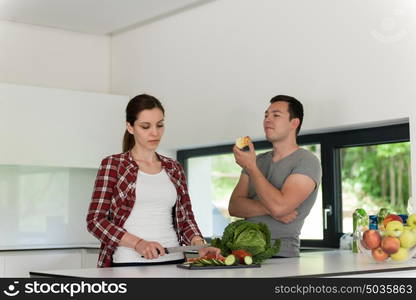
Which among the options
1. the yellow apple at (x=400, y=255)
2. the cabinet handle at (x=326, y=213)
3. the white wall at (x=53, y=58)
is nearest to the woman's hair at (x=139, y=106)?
the yellow apple at (x=400, y=255)

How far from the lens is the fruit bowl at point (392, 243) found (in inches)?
118

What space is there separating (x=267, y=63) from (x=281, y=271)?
216cm

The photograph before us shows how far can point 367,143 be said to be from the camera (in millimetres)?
4227

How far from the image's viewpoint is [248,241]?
306 centimetres

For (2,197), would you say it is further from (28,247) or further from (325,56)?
(325,56)

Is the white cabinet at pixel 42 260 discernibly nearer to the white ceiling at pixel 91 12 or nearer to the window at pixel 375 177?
the white ceiling at pixel 91 12

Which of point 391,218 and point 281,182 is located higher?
point 281,182

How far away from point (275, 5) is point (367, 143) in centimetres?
100

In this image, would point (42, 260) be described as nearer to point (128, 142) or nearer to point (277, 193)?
point (128, 142)

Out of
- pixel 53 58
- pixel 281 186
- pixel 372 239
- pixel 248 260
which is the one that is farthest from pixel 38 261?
pixel 372 239

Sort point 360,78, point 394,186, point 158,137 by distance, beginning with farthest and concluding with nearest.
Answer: point 394,186 → point 360,78 → point 158,137

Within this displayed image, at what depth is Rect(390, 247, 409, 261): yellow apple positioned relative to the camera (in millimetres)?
3018

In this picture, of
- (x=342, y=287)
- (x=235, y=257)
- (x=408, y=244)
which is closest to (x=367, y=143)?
(x=408, y=244)

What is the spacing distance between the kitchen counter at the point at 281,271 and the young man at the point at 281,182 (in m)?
0.33
